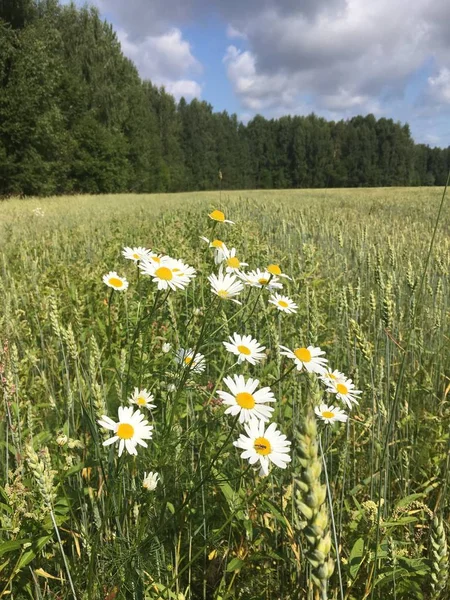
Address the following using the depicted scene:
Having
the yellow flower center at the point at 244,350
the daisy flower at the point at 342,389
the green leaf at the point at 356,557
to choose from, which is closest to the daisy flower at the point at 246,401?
the yellow flower center at the point at 244,350

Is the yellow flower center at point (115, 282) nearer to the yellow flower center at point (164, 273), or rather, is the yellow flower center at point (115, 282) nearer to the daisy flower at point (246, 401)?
the yellow flower center at point (164, 273)

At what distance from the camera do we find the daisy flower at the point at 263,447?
827 millimetres

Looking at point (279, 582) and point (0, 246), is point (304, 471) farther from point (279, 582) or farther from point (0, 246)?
point (0, 246)

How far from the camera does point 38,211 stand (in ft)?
22.9

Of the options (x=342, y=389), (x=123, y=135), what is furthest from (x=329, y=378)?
(x=123, y=135)

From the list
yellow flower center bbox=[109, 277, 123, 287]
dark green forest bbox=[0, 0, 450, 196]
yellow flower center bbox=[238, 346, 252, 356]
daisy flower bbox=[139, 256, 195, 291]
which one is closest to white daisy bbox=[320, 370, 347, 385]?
yellow flower center bbox=[238, 346, 252, 356]

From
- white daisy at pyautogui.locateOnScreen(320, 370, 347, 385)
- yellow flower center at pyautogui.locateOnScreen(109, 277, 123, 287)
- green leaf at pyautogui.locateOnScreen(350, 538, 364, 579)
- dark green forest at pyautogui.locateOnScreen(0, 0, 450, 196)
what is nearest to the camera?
green leaf at pyautogui.locateOnScreen(350, 538, 364, 579)

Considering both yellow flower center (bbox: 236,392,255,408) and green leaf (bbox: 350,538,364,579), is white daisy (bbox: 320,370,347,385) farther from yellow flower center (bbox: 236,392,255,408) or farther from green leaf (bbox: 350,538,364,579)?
green leaf (bbox: 350,538,364,579)

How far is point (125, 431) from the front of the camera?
0.89m

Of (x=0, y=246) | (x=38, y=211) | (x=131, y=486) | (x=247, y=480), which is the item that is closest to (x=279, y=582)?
(x=247, y=480)

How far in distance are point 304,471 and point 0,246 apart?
4.62 metres

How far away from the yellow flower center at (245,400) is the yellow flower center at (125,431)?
239mm

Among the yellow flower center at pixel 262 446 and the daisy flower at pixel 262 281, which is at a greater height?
the daisy flower at pixel 262 281

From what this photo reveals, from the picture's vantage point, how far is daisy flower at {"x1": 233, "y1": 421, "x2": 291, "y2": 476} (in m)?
0.83
